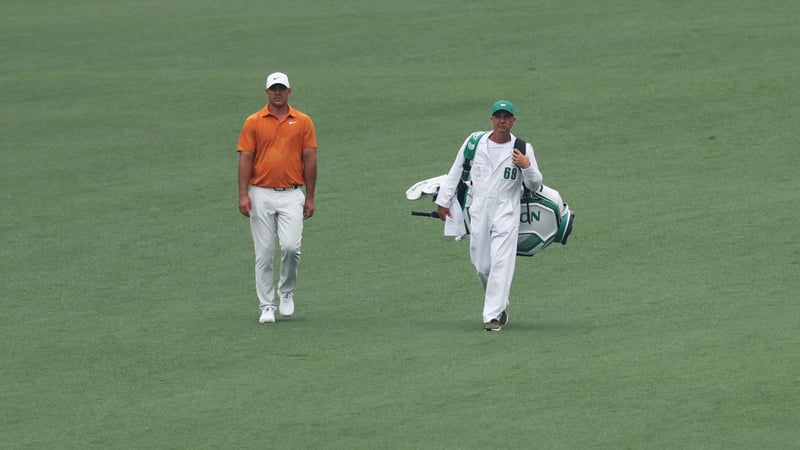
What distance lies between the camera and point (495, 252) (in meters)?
13.0

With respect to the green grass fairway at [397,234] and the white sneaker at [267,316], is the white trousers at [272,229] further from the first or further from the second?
the green grass fairway at [397,234]

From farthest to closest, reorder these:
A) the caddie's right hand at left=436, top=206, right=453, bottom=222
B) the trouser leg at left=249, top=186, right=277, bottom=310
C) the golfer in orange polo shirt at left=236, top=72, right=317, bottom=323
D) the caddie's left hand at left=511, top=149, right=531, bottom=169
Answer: the trouser leg at left=249, top=186, right=277, bottom=310 < the golfer in orange polo shirt at left=236, top=72, right=317, bottom=323 < the caddie's right hand at left=436, top=206, right=453, bottom=222 < the caddie's left hand at left=511, top=149, right=531, bottom=169

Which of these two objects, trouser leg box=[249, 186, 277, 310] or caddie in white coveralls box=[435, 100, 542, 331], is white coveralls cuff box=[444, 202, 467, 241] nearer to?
caddie in white coveralls box=[435, 100, 542, 331]

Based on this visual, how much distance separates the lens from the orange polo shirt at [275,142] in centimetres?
1352

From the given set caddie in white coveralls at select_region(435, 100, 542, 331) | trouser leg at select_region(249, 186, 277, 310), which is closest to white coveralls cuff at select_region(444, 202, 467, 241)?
caddie in white coveralls at select_region(435, 100, 542, 331)

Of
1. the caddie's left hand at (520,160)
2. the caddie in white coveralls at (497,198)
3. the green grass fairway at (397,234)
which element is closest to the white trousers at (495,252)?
the caddie in white coveralls at (497,198)

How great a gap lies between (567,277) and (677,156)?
20.9 feet

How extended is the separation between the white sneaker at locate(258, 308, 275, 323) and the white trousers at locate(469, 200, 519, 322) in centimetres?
196

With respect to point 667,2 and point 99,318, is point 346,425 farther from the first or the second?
point 667,2

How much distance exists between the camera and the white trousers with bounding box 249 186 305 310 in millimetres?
13602

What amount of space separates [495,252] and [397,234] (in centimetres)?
498

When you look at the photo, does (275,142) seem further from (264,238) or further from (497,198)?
(497,198)

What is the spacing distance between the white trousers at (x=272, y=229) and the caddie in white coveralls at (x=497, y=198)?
4.75 ft

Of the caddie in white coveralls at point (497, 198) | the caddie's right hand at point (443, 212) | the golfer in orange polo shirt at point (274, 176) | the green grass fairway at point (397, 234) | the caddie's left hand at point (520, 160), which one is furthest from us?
the golfer in orange polo shirt at point (274, 176)
